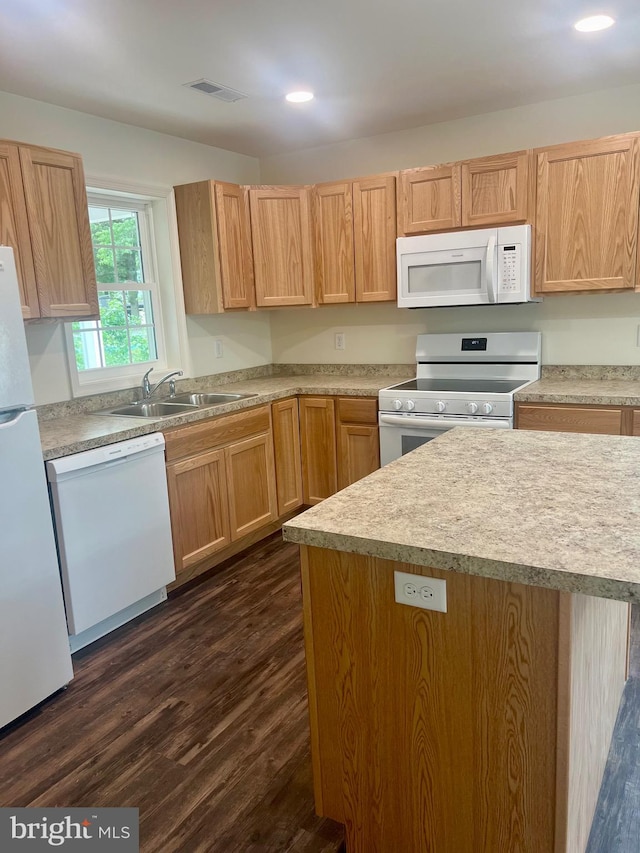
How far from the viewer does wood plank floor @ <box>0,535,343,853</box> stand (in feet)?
5.68

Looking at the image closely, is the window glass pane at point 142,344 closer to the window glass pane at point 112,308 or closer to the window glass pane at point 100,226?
the window glass pane at point 112,308

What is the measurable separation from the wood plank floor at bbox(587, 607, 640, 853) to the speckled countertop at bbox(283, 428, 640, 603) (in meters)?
0.92

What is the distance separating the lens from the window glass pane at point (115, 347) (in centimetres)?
357

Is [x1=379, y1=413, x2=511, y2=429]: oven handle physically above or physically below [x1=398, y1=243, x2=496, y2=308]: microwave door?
below

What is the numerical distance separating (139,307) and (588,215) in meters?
2.62

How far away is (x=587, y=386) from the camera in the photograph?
3.29m

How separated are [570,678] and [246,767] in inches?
47.0

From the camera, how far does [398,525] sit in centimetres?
133

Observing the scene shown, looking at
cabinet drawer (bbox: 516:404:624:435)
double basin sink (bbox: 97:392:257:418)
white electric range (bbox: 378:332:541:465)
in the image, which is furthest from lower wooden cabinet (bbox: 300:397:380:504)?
cabinet drawer (bbox: 516:404:624:435)

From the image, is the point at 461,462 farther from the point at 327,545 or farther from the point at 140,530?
the point at 140,530

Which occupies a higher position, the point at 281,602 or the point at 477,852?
the point at 477,852

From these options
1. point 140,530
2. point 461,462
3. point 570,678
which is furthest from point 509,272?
point 570,678

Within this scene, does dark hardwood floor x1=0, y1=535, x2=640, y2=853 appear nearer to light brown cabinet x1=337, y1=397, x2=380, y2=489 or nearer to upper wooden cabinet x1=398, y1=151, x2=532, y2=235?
light brown cabinet x1=337, y1=397, x2=380, y2=489

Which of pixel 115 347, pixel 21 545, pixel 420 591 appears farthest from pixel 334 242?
pixel 420 591
